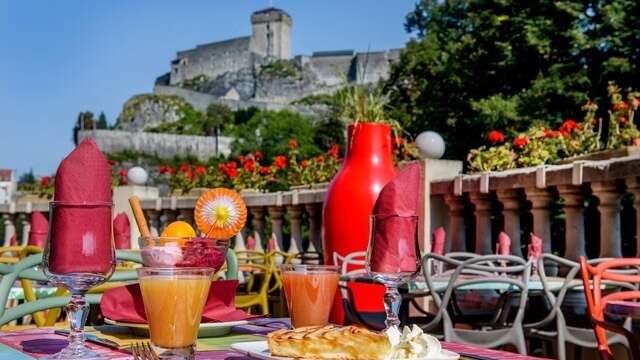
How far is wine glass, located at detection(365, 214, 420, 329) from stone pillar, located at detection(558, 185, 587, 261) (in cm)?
297

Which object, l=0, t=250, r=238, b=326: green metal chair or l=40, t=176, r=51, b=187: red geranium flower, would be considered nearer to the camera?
l=0, t=250, r=238, b=326: green metal chair

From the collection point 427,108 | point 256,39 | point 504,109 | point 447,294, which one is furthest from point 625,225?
point 256,39

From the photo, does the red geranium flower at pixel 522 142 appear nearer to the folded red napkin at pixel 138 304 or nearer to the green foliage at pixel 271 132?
the folded red napkin at pixel 138 304

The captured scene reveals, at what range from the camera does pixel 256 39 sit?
80.3 meters

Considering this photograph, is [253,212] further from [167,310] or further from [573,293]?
[167,310]

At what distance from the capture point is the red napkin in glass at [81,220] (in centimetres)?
120

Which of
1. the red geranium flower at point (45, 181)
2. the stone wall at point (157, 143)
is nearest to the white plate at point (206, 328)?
the red geranium flower at point (45, 181)

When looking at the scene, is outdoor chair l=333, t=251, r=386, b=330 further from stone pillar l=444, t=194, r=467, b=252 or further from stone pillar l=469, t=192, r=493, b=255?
stone pillar l=444, t=194, r=467, b=252

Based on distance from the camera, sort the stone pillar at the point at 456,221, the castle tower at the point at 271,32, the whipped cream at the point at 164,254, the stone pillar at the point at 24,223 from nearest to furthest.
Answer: the whipped cream at the point at 164,254 < the stone pillar at the point at 456,221 < the stone pillar at the point at 24,223 < the castle tower at the point at 271,32

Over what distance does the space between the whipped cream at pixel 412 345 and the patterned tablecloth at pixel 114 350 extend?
6.6 inches

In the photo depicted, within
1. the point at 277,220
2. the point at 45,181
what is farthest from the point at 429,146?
the point at 45,181

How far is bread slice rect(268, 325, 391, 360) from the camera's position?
1089 mm

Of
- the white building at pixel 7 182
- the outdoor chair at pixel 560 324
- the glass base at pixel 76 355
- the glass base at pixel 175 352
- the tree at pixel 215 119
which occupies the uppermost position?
the tree at pixel 215 119

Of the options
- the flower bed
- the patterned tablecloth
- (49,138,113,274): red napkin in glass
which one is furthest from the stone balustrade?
(49,138,113,274): red napkin in glass
